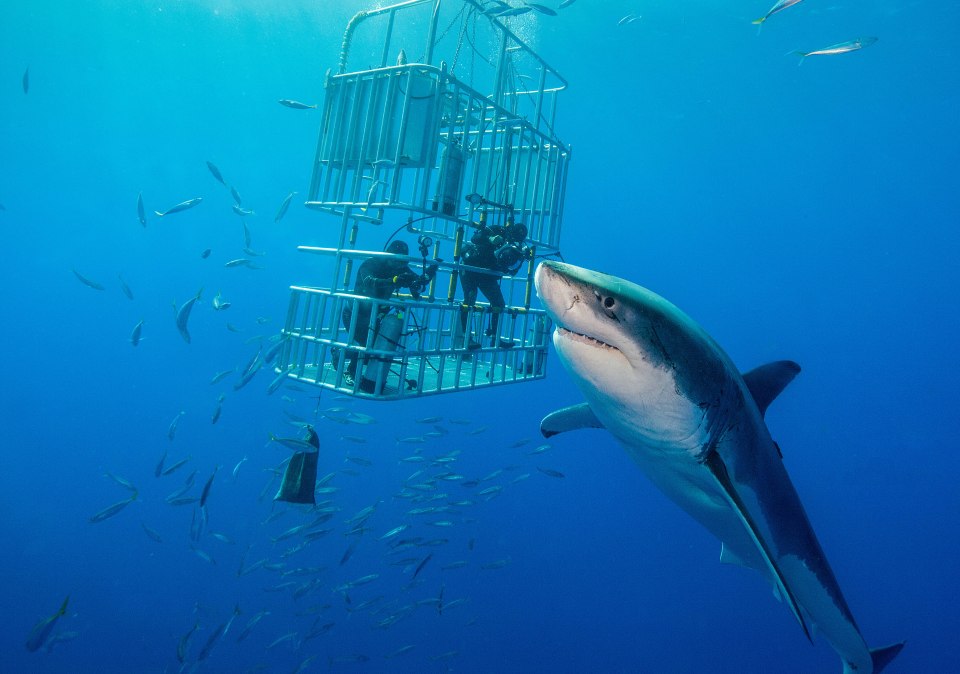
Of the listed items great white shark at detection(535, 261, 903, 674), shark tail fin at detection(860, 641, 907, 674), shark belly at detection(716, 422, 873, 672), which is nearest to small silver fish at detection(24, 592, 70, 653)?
great white shark at detection(535, 261, 903, 674)

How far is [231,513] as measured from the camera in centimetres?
2595

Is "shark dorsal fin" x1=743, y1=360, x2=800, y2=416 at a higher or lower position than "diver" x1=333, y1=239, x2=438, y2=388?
lower

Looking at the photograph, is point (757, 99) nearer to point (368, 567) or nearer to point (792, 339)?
point (792, 339)

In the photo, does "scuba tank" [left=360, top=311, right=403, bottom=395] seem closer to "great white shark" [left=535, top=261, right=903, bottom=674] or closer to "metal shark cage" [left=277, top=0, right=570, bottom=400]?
"metal shark cage" [left=277, top=0, right=570, bottom=400]

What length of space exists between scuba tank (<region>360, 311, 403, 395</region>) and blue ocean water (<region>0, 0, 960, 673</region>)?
4.02 metres

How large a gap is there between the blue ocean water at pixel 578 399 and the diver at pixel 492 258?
10.0 ft

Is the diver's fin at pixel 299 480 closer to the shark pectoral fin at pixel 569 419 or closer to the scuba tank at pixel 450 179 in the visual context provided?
the shark pectoral fin at pixel 569 419

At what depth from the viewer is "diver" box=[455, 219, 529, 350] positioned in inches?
217

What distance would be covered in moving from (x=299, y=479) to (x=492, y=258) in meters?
3.08

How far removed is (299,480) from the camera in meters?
4.79

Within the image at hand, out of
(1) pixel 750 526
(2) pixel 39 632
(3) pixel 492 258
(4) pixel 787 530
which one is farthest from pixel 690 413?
(2) pixel 39 632

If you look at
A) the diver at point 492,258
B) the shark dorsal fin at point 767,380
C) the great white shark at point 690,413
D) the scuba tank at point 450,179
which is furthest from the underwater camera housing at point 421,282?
the shark dorsal fin at point 767,380

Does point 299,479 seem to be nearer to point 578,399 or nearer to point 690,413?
point 690,413

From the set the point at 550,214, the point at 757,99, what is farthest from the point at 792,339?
the point at 550,214
